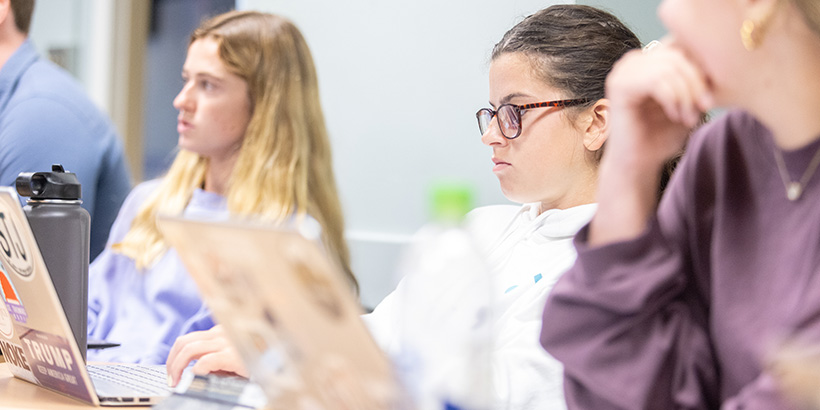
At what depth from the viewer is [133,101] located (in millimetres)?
4285

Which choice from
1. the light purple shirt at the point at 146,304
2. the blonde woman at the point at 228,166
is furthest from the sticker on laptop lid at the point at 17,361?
the blonde woman at the point at 228,166

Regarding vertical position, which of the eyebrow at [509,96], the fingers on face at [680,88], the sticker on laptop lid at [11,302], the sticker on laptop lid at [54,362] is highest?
the fingers on face at [680,88]

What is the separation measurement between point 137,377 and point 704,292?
2.55 feet

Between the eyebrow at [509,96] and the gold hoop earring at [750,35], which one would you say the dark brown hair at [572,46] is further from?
the gold hoop earring at [750,35]

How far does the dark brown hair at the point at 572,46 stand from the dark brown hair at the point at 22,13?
1.60 metres

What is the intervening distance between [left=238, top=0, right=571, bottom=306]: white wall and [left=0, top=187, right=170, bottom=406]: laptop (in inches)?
40.5

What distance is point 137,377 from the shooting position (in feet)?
3.83

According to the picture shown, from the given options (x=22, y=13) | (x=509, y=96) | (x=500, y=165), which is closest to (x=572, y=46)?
(x=509, y=96)

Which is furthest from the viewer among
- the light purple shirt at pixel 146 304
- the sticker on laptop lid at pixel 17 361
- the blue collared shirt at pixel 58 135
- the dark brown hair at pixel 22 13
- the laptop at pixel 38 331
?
the dark brown hair at pixel 22 13

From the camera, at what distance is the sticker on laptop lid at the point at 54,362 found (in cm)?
99

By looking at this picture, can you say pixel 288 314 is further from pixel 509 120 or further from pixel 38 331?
pixel 509 120

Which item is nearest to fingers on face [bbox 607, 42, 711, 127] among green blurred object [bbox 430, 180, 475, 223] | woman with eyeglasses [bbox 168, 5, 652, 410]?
green blurred object [bbox 430, 180, 475, 223]

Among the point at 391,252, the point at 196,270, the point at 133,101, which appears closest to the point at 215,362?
the point at 196,270

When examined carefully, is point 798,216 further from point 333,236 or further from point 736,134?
point 333,236
